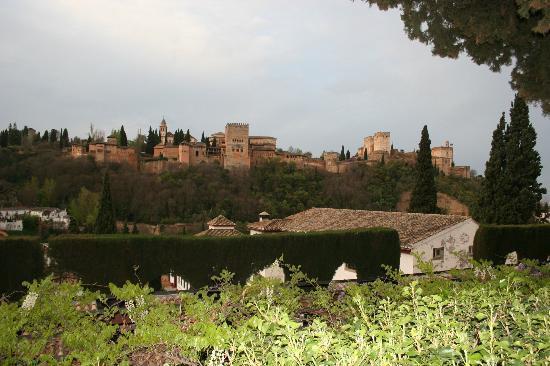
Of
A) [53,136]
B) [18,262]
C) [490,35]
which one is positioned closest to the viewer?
[490,35]

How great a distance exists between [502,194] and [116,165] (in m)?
55.9

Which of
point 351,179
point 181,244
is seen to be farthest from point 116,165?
point 181,244

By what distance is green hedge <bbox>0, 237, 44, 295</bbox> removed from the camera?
10.8 meters

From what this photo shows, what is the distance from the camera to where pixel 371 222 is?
21453 millimetres

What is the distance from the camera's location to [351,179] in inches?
2251

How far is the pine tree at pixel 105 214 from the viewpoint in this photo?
2659 centimetres

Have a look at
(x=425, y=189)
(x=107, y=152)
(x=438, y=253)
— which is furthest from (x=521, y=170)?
(x=107, y=152)

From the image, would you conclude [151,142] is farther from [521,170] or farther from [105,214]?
[521,170]

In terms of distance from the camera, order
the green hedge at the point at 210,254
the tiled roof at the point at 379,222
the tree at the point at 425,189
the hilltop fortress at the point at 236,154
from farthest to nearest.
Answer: the hilltop fortress at the point at 236,154 < the tree at the point at 425,189 < the tiled roof at the point at 379,222 < the green hedge at the point at 210,254

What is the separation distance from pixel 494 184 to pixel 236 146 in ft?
193

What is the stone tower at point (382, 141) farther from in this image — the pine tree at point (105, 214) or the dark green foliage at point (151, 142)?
the pine tree at point (105, 214)

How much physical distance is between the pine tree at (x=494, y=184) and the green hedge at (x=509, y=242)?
21.6 feet

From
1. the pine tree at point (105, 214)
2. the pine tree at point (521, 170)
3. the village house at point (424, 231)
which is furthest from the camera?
the pine tree at point (105, 214)

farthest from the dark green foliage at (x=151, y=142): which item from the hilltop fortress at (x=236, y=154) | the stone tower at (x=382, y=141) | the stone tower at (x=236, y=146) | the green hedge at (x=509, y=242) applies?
the green hedge at (x=509, y=242)
